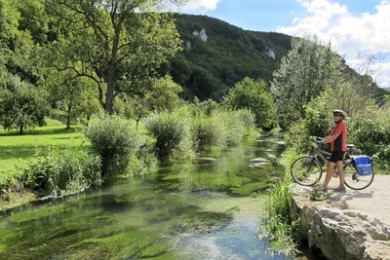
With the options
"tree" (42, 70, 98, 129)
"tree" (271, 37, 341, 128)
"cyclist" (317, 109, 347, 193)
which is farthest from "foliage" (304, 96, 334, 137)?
"tree" (42, 70, 98, 129)

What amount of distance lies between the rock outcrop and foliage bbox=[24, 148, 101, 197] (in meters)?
11.0

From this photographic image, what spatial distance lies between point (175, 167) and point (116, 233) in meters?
13.4

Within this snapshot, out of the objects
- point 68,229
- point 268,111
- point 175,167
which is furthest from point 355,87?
point 268,111

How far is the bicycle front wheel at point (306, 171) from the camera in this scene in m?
12.7

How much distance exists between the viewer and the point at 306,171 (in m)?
12.8

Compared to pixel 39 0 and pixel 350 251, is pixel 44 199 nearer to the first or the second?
pixel 350 251

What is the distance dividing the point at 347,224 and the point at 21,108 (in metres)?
38.3

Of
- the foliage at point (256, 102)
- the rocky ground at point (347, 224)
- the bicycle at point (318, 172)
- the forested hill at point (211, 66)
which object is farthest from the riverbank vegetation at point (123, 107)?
the forested hill at point (211, 66)

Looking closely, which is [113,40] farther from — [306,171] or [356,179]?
[356,179]

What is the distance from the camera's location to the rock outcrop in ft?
24.0

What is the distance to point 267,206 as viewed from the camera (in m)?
12.4

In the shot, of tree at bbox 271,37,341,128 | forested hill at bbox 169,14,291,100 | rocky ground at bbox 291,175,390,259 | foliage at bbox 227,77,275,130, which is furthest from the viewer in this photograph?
forested hill at bbox 169,14,291,100

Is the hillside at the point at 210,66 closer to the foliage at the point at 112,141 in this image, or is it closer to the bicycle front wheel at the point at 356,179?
the foliage at the point at 112,141

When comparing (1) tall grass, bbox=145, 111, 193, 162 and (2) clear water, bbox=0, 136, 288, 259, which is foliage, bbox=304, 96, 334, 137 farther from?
(1) tall grass, bbox=145, 111, 193, 162
